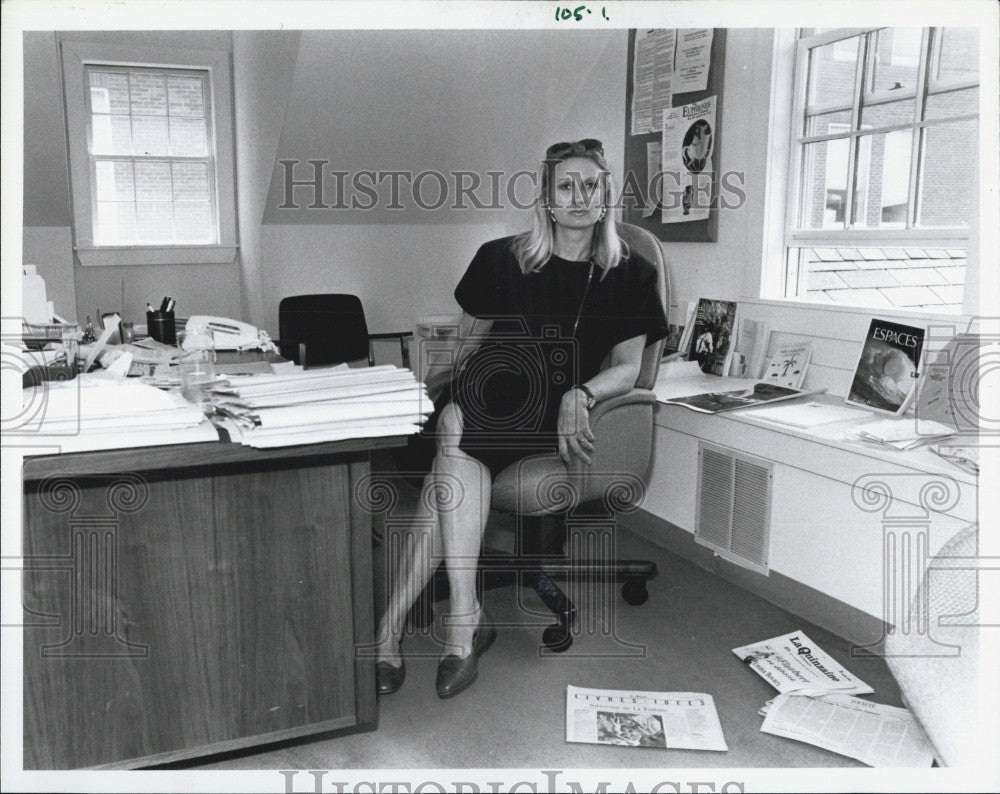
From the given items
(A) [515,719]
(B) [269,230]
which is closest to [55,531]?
(A) [515,719]

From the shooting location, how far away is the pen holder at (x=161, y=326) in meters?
2.45

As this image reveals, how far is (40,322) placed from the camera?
220 cm

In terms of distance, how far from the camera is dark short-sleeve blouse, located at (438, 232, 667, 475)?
221 cm

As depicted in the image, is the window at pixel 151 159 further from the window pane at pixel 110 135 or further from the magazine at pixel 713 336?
the magazine at pixel 713 336

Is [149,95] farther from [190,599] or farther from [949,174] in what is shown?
[949,174]

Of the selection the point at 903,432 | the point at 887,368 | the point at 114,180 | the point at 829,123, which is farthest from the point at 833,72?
the point at 114,180

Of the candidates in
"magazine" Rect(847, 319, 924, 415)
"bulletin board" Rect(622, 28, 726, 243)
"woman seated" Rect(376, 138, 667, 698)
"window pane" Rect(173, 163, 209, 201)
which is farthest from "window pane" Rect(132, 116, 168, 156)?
"magazine" Rect(847, 319, 924, 415)

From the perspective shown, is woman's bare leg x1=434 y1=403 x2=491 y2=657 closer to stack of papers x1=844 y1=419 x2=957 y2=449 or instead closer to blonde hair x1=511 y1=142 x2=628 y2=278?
blonde hair x1=511 y1=142 x2=628 y2=278

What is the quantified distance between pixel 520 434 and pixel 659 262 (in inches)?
24.6

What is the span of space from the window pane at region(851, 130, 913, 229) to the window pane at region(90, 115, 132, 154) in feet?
7.71

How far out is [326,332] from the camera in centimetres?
259

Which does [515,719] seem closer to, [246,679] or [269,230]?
[246,679]

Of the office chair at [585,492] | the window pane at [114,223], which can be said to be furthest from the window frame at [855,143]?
the window pane at [114,223]

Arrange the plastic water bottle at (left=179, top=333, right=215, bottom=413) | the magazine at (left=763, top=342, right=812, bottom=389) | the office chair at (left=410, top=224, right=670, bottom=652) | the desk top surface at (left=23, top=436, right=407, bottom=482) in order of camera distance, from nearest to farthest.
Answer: the desk top surface at (left=23, top=436, right=407, bottom=482) < the plastic water bottle at (left=179, top=333, right=215, bottom=413) < the office chair at (left=410, top=224, right=670, bottom=652) < the magazine at (left=763, top=342, right=812, bottom=389)
